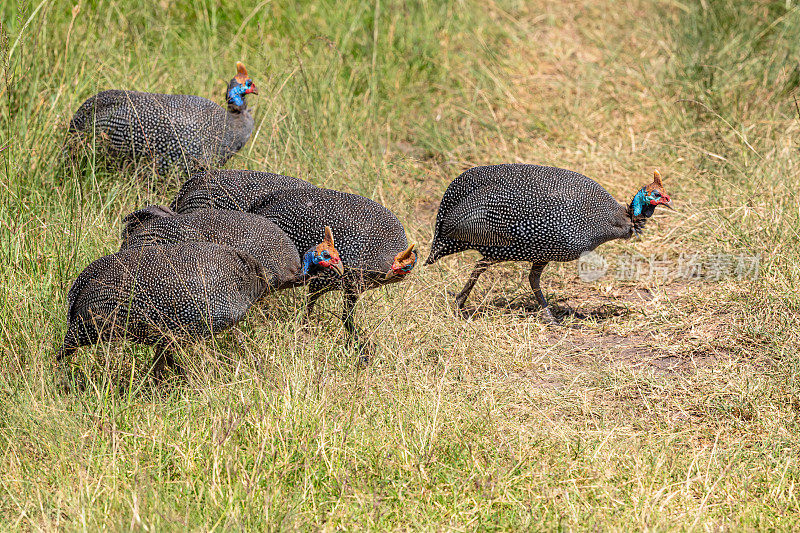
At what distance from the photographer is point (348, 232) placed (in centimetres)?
369

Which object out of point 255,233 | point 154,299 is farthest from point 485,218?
point 154,299

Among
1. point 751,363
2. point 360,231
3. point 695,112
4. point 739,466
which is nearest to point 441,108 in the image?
point 695,112

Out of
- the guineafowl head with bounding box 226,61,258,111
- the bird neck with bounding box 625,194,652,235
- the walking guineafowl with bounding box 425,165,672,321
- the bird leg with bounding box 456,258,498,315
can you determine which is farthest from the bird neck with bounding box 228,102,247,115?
the bird neck with bounding box 625,194,652,235

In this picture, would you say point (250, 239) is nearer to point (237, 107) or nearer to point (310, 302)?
point (310, 302)

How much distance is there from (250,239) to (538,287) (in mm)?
1391

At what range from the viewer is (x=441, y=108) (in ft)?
19.4

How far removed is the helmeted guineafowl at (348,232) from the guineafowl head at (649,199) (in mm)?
1123

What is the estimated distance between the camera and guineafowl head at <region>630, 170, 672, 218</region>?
13.0ft

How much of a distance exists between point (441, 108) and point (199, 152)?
1.93m

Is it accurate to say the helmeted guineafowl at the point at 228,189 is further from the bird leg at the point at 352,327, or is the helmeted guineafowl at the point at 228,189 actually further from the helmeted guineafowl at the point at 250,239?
the bird leg at the point at 352,327

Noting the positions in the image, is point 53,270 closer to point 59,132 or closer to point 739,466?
point 59,132

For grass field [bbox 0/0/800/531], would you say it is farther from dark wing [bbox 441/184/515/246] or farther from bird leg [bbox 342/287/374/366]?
dark wing [bbox 441/184/515/246]

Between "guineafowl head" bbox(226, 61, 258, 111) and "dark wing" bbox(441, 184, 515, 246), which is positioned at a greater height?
"guineafowl head" bbox(226, 61, 258, 111)

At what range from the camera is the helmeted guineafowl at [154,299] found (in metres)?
3.04
